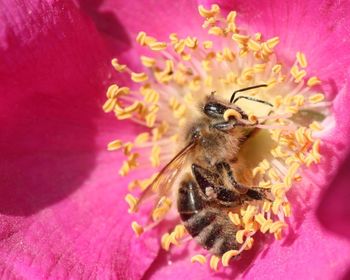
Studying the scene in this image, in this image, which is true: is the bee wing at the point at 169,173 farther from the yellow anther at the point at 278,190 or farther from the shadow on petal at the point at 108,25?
the shadow on petal at the point at 108,25

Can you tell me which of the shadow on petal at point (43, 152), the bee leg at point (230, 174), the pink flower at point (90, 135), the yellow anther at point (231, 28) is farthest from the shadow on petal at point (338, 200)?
the shadow on petal at point (43, 152)

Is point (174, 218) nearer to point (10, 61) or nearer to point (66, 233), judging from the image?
point (66, 233)

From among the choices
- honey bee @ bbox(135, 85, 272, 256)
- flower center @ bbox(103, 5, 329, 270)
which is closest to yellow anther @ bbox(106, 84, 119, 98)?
flower center @ bbox(103, 5, 329, 270)

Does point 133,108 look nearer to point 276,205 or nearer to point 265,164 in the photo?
point 265,164

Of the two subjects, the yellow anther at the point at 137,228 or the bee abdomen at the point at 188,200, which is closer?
the bee abdomen at the point at 188,200

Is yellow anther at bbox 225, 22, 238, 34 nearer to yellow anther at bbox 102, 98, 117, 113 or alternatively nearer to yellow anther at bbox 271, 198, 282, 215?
yellow anther at bbox 102, 98, 117, 113

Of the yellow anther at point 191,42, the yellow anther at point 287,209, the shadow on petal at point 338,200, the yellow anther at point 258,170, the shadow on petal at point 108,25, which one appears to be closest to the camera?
the shadow on petal at point 338,200

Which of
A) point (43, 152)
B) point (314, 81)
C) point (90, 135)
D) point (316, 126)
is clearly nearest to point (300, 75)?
point (314, 81)
